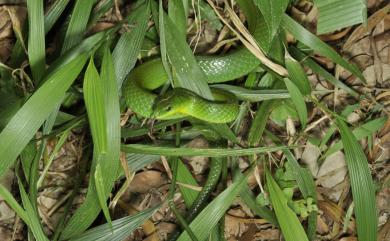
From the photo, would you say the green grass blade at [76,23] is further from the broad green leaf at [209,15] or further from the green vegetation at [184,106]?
the broad green leaf at [209,15]

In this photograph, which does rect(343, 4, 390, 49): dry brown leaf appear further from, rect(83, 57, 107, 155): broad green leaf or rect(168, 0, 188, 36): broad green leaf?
rect(83, 57, 107, 155): broad green leaf

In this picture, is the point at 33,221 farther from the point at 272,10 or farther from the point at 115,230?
the point at 272,10

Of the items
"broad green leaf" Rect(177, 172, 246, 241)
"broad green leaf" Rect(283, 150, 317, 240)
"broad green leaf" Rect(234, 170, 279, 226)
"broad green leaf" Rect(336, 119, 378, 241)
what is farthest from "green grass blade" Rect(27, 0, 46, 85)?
"broad green leaf" Rect(336, 119, 378, 241)

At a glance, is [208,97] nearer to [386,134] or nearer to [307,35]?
[307,35]

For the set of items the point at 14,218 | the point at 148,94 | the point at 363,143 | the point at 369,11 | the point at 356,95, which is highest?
the point at 369,11

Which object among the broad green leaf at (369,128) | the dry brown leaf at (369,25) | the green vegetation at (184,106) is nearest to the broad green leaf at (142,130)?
the green vegetation at (184,106)

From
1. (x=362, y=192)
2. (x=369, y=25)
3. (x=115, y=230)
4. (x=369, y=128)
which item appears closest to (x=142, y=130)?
(x=115, y=230)

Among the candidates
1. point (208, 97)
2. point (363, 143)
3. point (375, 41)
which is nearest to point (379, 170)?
point (363, 143)
